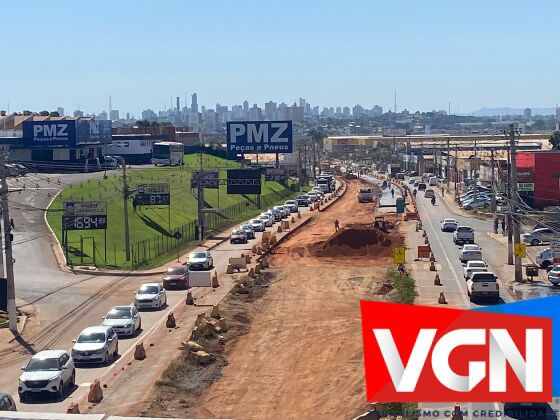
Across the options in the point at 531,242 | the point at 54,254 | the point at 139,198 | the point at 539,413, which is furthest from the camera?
the point at 139,198

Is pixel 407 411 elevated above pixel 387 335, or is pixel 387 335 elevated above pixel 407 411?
pixel 387 335

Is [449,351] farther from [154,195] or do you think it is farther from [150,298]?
[154,195]

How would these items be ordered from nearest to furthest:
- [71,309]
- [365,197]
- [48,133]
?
1. [71,309]
2. [48,133]
3. [365,197]

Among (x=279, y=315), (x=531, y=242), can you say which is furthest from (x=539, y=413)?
(x=531, y=242)

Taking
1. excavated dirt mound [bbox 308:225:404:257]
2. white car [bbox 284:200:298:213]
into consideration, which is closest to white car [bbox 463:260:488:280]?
excavated dirt mound [bbox 308:225:404:257]

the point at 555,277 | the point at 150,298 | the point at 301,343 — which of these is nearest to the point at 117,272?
the point at 150,298

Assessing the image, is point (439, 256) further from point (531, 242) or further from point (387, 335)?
A: point (387, 335)

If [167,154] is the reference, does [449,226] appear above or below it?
below
